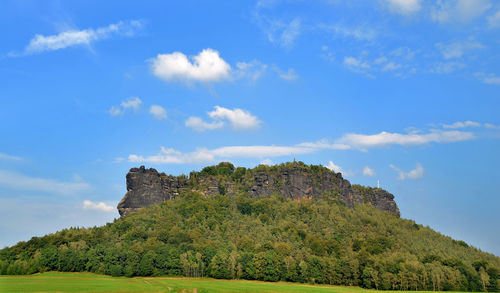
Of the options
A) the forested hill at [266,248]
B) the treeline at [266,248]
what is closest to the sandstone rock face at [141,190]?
the forested hill at [266,248]

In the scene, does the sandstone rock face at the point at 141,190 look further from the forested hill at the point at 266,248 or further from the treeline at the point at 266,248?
the treeline at the point at 266,248

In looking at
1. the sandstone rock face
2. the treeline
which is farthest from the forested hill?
the sandstone rock face

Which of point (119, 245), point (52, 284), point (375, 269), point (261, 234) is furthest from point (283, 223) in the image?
point (52, 284)

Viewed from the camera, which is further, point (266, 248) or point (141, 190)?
point (141, 190)

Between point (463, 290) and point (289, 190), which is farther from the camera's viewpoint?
point (289, 190)

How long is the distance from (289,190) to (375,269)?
79.7 metres

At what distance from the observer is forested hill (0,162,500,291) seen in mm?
119625

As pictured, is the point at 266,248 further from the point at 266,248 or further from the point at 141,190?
the point at 141,190

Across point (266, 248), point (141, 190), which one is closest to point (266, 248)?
point (266, 248)

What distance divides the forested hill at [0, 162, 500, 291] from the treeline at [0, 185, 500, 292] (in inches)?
12.2

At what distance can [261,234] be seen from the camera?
158 meters

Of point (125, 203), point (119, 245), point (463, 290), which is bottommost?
point (463, 290)

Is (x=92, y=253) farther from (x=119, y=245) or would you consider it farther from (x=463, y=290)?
(x=463, y=290)

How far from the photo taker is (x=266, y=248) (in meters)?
136
